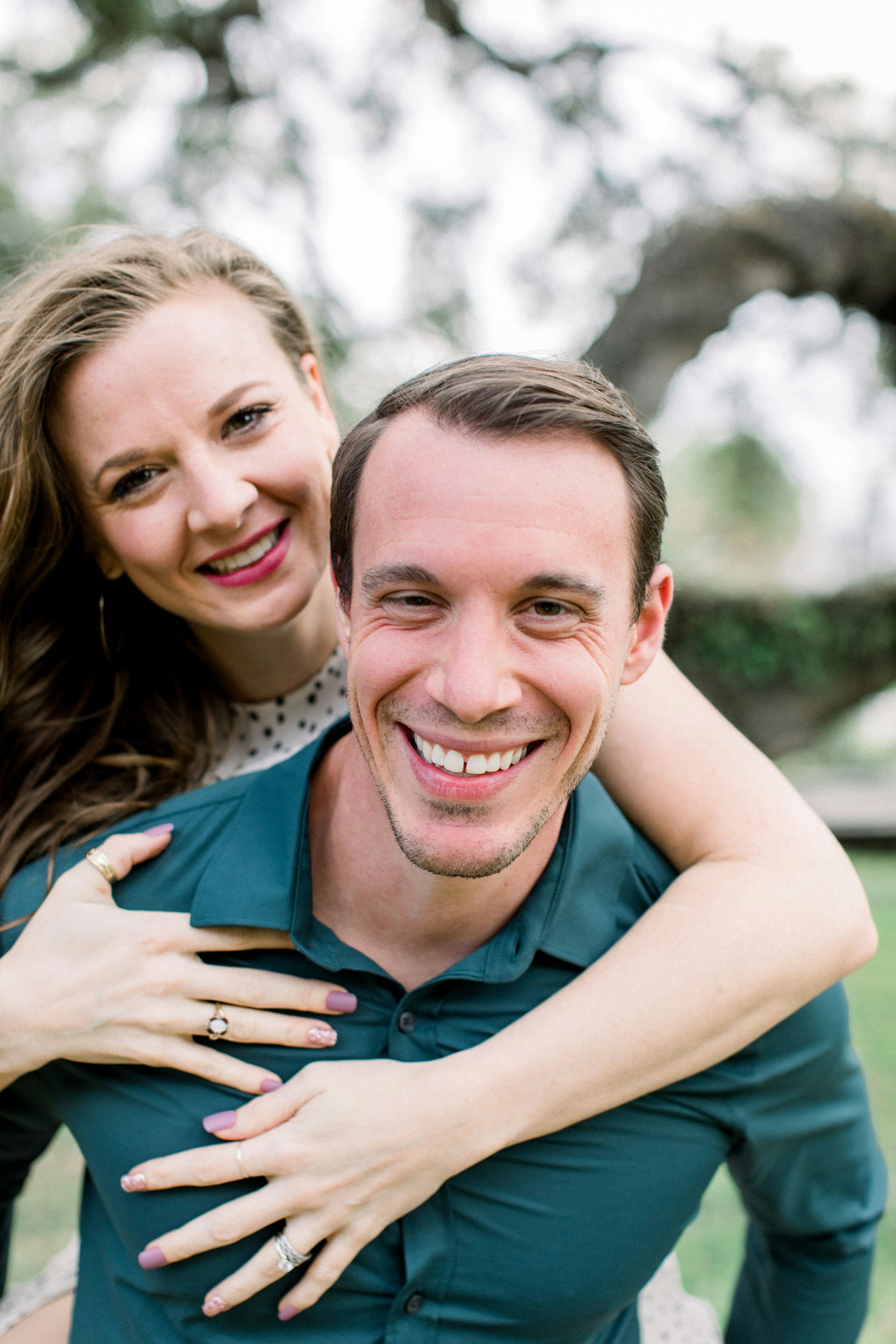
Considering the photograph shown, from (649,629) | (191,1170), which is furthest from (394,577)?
(191,1170)

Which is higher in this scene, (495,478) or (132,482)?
(495,478)

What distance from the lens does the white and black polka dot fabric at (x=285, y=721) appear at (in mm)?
2420

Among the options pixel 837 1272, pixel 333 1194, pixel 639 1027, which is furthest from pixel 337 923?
pixel 837 1272

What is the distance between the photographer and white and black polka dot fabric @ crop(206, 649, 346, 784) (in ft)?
7.94

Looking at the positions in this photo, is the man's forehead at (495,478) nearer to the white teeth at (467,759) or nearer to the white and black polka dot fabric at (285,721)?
the white teeth at (467,759)

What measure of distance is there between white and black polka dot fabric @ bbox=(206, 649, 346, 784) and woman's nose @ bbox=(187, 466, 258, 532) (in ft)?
1.76

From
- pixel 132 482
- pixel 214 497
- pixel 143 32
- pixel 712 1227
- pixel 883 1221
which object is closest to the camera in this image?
pixel 214 497

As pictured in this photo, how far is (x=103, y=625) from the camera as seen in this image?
2451mm

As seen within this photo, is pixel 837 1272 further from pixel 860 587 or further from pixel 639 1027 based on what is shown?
pixel 860 587

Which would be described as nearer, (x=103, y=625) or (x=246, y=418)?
(x=246, y=418)

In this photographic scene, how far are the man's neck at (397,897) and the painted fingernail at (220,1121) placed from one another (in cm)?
33

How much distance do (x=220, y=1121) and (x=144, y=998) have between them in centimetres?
23

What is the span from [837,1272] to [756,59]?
32.3 feet

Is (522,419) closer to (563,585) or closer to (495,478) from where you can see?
(495,478)
